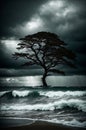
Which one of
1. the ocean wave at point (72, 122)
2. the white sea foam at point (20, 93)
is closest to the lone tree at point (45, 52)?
the white sea foam at point (20, 93)

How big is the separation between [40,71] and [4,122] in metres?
4.53

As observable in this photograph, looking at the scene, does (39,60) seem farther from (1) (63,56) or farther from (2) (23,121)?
(2) (23,121)

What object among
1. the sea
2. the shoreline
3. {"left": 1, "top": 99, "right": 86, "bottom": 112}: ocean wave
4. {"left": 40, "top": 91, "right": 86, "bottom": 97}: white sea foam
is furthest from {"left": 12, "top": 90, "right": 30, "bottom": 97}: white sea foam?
the shoreline

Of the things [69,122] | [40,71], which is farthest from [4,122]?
[40,71]

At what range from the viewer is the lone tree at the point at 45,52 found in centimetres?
887

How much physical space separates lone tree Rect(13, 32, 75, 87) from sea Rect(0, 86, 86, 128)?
1.33 meters

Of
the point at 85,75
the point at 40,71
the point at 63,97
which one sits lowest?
the point at 63,97

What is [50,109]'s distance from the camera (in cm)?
607

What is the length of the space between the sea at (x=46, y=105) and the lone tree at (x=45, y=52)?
4.36ft

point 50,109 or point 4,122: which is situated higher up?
point 50,109

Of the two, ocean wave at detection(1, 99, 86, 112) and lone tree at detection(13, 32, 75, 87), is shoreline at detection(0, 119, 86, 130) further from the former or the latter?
lone tree at detection(13, 32, 75, 87)

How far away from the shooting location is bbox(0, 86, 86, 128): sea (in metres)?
5.04

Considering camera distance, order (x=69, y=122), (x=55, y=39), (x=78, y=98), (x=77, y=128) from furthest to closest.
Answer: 1. (x=55, y=39)
2. (x=78, y=98)
3. (x=69, y=122)
4. (x=77, y=128)

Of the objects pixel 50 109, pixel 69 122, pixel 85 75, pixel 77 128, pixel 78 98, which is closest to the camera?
pixel 77 128
